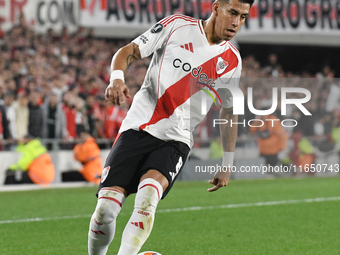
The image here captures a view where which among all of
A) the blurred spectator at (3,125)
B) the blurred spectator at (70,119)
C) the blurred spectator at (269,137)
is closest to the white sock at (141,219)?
the blurred spectator at (3,125)

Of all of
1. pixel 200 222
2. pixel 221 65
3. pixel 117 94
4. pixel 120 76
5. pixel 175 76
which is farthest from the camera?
pixel 200 222

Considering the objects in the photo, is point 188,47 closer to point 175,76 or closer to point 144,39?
point 175,76

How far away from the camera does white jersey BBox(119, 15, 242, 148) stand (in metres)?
4.43

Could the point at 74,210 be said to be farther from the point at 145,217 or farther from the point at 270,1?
the point at 270,1

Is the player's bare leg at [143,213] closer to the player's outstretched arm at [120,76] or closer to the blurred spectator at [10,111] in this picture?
the player's outstretched arm at [120,76]

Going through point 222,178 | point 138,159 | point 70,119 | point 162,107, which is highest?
point 162,107

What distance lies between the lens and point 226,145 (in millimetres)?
4938

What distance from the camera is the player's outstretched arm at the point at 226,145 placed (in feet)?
15.7

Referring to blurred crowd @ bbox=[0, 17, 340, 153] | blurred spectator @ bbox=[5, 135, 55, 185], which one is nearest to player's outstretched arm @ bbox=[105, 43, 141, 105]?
blurred spectator @ bbox=[5, 135, 55, 185]

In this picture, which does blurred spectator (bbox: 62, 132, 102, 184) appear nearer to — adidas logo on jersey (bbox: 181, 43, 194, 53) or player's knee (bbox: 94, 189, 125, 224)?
adidas logo on jersey (bbox: 181, 43, 194, 53)

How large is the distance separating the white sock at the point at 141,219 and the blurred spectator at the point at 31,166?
7.80 meters

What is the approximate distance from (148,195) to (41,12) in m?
14.9

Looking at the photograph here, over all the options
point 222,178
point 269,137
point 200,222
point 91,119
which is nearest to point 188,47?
point 222,178

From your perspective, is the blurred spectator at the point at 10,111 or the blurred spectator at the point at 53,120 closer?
the blurred spectator at the point at 10,111
